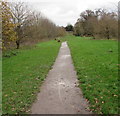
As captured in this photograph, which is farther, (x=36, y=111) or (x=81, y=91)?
(x=81, y=91)

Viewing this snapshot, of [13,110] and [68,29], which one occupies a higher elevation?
[68,29]

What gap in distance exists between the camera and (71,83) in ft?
21.8

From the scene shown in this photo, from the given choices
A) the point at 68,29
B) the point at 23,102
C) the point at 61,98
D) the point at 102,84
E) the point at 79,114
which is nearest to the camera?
the point at 79,114

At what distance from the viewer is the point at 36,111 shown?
14.1 ft

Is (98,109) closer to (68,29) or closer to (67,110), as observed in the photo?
(67,110)

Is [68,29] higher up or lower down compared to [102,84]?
higher up

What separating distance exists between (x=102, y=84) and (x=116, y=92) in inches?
36.7

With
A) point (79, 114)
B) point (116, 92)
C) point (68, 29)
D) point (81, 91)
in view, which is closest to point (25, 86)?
point (81, 91)

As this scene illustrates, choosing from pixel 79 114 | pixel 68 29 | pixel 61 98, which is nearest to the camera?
pixel 79 114

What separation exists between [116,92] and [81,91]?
Answer: 1.28 metres

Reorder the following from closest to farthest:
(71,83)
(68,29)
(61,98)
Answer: (61,98) < (71,83) < (68,29)

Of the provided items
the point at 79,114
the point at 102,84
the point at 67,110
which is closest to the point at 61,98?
the point at 67,110

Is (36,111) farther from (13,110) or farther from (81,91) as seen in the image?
(81,91)

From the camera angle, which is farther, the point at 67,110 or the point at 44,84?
the point at 44,84
